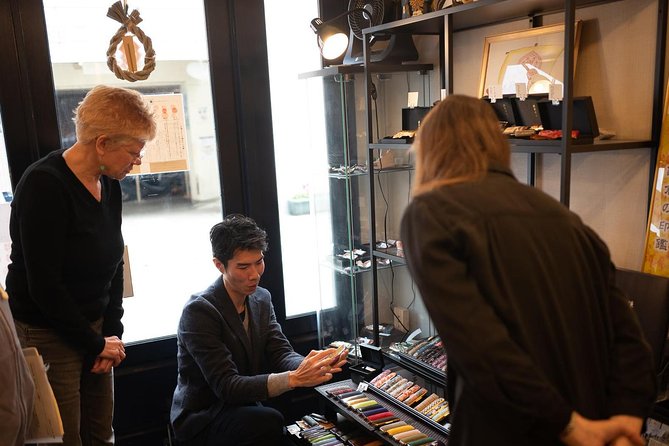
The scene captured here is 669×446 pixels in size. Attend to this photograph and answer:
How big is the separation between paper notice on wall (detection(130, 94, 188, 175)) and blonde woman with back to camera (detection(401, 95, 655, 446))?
1.70m

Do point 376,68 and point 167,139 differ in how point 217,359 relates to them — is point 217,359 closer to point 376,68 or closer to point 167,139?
point 167,139

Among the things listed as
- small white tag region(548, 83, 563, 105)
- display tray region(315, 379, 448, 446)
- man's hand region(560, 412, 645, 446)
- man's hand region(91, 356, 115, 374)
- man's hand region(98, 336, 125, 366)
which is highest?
small white tag region(548, 83, 563, 105)

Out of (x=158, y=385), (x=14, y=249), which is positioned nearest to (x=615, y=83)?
(x=14, y=249)

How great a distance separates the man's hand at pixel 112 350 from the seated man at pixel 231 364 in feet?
0.76

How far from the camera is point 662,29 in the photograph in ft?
5.60

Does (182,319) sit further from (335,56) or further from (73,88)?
(335,56)

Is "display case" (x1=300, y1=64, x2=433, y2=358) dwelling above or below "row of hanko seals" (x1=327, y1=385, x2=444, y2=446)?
above

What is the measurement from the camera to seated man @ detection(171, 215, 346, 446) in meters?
2.11

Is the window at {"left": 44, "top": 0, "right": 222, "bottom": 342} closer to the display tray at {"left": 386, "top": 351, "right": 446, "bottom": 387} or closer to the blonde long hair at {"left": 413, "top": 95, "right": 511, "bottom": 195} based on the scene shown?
the display tray at {"left": 386, "top": 351, "right": 446, "bottom": 387}

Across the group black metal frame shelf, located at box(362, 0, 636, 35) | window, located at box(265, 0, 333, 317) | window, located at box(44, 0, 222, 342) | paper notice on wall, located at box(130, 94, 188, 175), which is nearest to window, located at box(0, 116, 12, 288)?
window, located at box(44, 0, 222, 342)

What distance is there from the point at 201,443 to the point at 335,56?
65.0 inches

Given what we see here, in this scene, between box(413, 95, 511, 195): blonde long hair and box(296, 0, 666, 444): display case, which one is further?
box(296, 0, 666, 444): display case

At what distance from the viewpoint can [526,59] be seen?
6.89 ft

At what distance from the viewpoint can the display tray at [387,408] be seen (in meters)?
2.09
